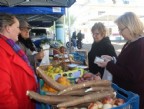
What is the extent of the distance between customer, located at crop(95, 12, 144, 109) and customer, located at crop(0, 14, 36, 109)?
88cm

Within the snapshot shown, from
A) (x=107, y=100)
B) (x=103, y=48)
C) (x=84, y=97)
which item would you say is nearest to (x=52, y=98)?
(x=84, y=97)

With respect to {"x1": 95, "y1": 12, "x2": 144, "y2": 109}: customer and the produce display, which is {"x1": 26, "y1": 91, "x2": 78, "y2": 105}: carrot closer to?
the produce display

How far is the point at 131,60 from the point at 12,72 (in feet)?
3.75

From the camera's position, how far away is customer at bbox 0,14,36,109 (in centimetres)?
222

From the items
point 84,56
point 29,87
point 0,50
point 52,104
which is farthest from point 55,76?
point 84,56

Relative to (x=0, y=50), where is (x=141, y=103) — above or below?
below

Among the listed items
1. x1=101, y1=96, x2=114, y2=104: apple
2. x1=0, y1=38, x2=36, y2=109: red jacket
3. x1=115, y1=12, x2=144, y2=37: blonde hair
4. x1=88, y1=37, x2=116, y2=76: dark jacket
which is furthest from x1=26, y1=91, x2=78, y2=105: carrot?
x1=88, y1=37, x2=116, y2=76: dark jacket

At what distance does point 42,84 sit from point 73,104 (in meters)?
0.85

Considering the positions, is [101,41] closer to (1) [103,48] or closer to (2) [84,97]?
(1) [103,48]

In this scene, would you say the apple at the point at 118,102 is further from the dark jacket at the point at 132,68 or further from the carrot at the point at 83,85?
Answer: the dark jacket at the point at 132,68

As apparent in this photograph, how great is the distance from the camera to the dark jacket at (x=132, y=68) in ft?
8.50

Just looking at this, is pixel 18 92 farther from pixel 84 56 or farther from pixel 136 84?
pixel 84 56

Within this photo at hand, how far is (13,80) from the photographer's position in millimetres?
2363

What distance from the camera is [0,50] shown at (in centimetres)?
228
